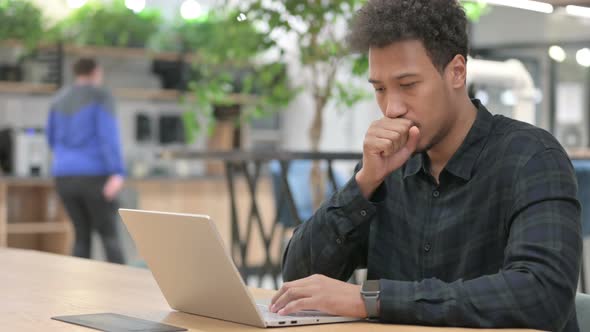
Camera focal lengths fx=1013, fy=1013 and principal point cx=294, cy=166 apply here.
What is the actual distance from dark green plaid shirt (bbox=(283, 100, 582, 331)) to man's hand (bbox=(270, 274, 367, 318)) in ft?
0.14

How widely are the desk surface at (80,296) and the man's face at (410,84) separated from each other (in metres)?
0.38

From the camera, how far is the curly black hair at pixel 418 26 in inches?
64.2

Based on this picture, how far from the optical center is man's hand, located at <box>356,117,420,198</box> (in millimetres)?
1620

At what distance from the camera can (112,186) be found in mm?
5637

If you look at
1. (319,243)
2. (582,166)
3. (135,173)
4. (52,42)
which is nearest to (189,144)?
(135,173)

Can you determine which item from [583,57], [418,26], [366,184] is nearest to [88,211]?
[366,184]

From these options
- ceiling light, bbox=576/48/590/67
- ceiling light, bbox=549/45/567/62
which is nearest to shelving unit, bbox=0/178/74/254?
ceiling light, bbox=549/45/567/62

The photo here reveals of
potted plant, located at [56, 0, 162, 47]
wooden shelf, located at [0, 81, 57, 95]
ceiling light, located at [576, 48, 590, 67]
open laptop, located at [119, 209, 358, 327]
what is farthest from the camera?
ceiling light, located at [576, 48, 590, 67]

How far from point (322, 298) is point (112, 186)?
436 centimetres

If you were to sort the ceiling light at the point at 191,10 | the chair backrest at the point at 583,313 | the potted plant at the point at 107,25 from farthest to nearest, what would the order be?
the ceiling light at the point at 191,10, the potted plant at the point at 107,25, the chair backrest at the point at 583,313

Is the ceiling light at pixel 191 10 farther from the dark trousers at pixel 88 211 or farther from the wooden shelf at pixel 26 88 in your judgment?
the dark trousers at pixel 88 211

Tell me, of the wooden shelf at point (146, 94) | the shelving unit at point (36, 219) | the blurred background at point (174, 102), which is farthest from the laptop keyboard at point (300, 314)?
the wooden shelf at point (146, 94)

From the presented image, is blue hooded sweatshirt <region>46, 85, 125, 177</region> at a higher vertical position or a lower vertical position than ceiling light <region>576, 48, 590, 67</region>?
lower

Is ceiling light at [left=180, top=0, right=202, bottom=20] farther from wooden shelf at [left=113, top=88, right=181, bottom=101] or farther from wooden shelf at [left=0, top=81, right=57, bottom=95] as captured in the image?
wooden shelf at [left=0, top=81, right=57, bottom=95]
